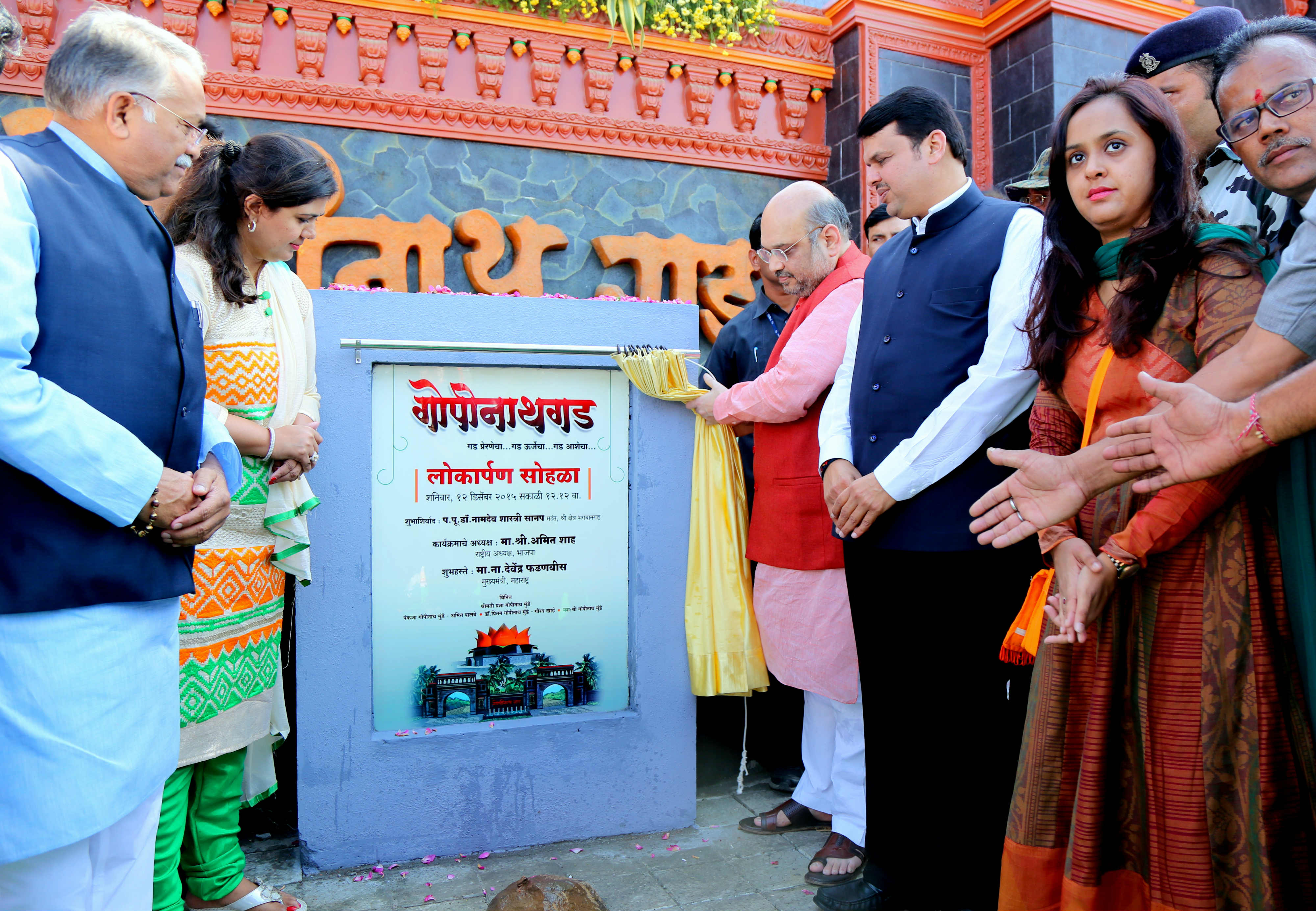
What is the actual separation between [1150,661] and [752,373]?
2.12 m

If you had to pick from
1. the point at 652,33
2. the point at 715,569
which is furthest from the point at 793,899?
the point at 652,33

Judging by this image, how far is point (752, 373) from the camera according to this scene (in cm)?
345

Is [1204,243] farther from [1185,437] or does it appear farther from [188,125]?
[188,125]

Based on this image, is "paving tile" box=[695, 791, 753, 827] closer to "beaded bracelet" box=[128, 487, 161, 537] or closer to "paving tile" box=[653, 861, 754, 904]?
"paving tile" box=[653, 861, 754, 904]

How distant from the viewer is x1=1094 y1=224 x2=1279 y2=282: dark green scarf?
1529 mm

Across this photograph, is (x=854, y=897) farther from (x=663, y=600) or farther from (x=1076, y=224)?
(x=1076, y=224)

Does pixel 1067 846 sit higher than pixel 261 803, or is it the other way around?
pixel 1067 846

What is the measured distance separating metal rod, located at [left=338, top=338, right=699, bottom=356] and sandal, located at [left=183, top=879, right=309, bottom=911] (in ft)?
4.87

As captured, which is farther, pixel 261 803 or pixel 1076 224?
pixel 261 803

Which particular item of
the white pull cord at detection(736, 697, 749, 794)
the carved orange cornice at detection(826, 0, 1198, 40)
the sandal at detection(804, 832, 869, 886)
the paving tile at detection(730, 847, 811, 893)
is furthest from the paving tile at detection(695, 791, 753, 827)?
the carved orange cornice at detection(826, 0, 1198, 40)

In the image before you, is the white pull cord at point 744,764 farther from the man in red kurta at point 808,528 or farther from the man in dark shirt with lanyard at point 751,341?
the man in dark shirt with lanyard at point 751,341

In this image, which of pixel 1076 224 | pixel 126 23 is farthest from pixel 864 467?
pixel 126 23

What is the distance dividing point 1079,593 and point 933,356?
31.6 inches

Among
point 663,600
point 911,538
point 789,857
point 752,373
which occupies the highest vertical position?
point 752,373
